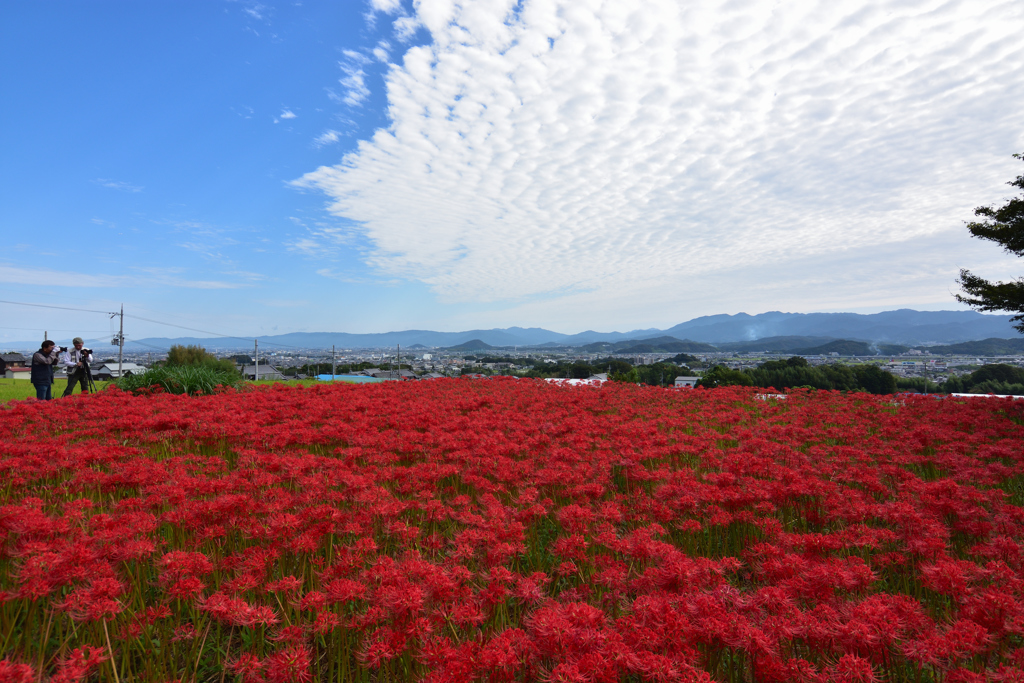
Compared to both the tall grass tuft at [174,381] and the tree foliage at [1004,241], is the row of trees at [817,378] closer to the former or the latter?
the tree foliage at [1004,241]

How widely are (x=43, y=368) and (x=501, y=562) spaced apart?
1684cm

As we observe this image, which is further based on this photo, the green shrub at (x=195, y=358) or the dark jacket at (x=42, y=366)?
the green shrub at (x=195, y=358)

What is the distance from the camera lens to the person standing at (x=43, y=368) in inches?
509

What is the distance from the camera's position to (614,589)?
3.06 meters

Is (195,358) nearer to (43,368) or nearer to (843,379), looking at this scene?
(43,368)

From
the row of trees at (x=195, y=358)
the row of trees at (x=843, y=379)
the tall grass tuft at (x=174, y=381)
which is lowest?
the row of trees at (x=843, y=379)

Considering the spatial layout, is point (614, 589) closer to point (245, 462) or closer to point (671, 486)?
point (671, 486)

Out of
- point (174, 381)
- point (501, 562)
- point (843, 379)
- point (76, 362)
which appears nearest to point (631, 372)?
point (843, 379)

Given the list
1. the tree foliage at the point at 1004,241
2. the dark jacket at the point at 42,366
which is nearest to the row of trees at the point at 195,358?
the dark jacket at the point at 42,366

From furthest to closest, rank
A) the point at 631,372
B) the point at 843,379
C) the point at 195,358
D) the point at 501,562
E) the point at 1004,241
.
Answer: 1. the point at 195,358
2. the point at 631,372
3. the point at 843,379
4. the point at 1004,241
5. the point at 501,562

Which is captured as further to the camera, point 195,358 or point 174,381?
point 195,358

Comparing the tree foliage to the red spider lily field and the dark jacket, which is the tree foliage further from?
the dark jacket

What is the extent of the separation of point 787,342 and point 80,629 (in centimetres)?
9236

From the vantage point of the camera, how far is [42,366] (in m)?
13.1
